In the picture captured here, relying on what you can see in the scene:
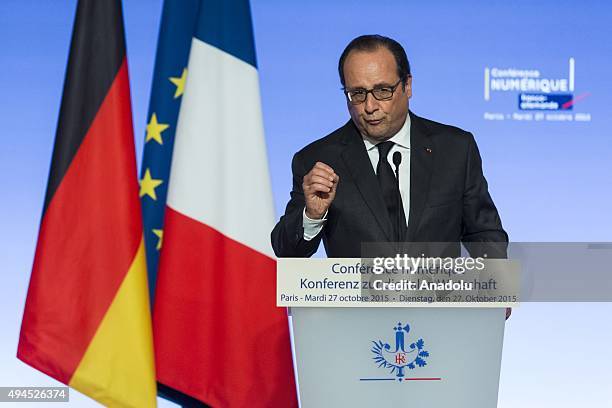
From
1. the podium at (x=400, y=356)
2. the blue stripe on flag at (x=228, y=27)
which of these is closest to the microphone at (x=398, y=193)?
the podium at (x=400, y=356)

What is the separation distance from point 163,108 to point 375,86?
1572 mm

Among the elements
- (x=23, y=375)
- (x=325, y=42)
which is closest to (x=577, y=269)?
(x=325, y=42)

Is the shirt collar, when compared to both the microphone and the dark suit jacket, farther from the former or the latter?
the microphone

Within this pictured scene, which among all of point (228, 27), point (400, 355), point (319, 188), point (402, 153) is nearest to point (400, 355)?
point (400, 355)

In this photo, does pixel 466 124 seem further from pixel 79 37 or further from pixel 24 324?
pixel 24 324

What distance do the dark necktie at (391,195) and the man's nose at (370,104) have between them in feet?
0.40

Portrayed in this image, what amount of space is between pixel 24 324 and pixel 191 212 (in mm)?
721

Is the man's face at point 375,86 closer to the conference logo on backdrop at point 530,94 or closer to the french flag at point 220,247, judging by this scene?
the french flag at point 220,247

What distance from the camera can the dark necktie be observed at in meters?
2.14

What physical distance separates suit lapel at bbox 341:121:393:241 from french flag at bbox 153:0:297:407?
44.9 inches

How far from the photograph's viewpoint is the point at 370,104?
2.19 metres

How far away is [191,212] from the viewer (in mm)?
3340

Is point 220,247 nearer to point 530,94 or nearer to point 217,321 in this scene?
point 217,321

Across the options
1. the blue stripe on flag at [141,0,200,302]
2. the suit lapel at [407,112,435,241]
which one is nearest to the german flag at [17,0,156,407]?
the blue stripe on flag at [141,0,200,302]
